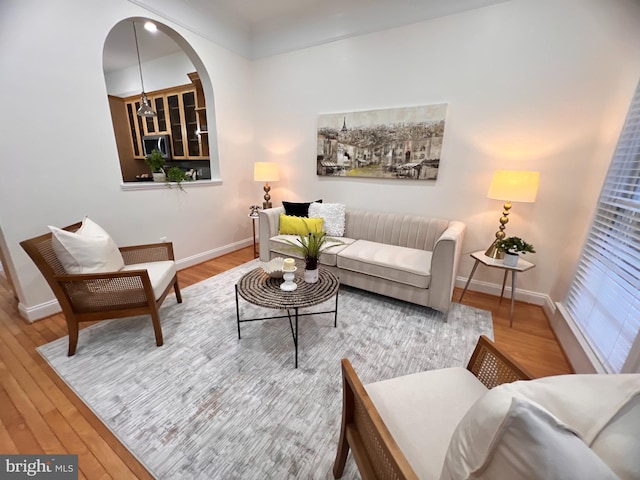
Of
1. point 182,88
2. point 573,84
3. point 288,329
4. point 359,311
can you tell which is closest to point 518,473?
point 288,329

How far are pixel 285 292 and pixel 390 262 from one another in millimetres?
1093

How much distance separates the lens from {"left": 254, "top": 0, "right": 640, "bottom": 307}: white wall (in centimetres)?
210

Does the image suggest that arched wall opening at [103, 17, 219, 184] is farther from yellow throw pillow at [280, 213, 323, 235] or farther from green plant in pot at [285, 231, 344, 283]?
green plant in pot at [285, 231, 344, 283]

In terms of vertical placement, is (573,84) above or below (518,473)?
above

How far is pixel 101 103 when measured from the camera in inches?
91.1

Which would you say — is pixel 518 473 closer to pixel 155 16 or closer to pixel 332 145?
pixel 332 145

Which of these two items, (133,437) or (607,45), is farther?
(607,45)

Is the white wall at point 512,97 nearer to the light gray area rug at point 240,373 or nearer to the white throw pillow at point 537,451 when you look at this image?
the light gray area rug at point 240,373

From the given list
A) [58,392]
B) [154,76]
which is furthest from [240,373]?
[154,76]

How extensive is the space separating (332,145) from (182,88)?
2690mm

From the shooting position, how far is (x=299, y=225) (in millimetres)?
3074

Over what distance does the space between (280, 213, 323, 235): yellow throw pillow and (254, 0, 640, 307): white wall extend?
2.40 feet

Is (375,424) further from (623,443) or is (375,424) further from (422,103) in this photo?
(422,103)

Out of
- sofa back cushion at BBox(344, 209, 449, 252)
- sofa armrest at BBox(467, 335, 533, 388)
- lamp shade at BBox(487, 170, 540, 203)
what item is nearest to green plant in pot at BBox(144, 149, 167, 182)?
sofa back cushion at BBox(344, 209, 449, 252)
